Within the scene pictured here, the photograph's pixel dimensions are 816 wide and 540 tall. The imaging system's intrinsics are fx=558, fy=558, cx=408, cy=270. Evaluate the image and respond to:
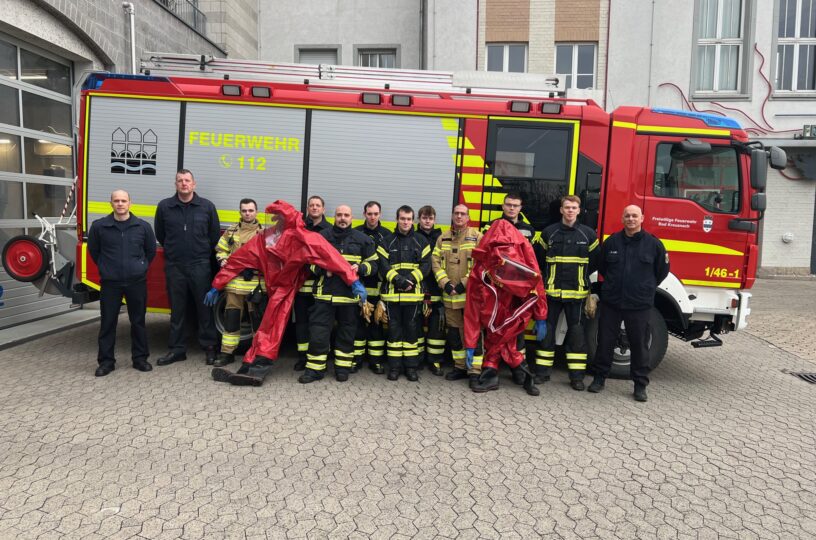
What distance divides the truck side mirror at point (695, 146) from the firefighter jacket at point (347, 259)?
10.4 feet

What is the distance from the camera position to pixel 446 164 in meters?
5.63

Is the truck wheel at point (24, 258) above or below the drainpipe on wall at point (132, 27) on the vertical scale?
below

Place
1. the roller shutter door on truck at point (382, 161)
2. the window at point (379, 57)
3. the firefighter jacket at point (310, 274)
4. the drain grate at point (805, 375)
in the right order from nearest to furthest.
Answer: the firefighter jacket at point (310, 274)
the roller shutter door on truck at point (382, 161)
the drain grate at point (805, 375)
the window at point (379, 57)

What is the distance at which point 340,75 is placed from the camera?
595cm

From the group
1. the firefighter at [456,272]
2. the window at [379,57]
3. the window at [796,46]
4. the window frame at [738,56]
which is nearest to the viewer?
the firefighter at [456,272]

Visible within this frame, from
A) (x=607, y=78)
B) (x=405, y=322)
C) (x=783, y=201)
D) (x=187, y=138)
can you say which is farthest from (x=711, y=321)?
(x=783, y=201)

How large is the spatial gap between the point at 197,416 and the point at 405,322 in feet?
6.62

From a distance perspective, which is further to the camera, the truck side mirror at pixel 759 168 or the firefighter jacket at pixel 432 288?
the firefighter jacket at pixel 432 288

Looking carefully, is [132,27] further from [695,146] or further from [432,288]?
[695,146]

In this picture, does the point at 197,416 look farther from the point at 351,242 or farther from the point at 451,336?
the point at 451,336

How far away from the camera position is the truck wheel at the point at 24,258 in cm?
569

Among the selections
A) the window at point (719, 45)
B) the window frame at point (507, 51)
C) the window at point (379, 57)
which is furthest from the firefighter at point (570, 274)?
the window at point (379, 57)

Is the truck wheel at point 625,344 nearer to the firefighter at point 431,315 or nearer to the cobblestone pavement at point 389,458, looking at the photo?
the cobblestone pavement at point 389,458

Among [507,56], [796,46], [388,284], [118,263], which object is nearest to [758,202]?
[388,284]
